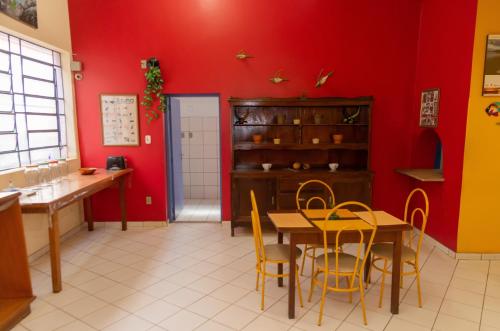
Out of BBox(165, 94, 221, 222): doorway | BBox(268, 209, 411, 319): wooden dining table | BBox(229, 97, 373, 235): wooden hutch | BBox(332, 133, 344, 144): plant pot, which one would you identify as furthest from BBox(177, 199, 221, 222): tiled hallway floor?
BBox(268, 209, 411, 319): wooden dining table

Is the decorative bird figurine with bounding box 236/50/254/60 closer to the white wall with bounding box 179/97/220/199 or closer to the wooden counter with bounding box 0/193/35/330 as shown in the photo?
the white wall with bounding box 179/97/220/199

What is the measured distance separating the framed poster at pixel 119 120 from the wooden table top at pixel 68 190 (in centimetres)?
50

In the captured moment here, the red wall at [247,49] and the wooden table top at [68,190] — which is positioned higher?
the red wall at [247,49]

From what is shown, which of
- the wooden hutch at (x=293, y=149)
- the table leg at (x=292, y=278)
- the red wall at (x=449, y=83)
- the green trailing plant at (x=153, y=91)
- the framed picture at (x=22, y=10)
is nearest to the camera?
the table leg at (x=292, y=278)

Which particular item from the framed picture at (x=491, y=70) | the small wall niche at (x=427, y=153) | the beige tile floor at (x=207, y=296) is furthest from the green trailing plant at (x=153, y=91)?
the framed picture at (x=491, y=70)

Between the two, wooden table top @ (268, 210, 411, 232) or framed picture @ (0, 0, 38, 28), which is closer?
wooden table top @ (268, 210, 411, 232)

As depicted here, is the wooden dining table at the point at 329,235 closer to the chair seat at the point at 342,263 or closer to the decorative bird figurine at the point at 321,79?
the chair seat at the point at 342,263

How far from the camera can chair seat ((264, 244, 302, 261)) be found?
292 cm

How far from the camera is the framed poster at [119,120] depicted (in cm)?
492

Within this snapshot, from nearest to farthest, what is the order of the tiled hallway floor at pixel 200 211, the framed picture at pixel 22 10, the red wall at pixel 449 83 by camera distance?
the framed picture at pixel 22 10
the red wall at pixel 449 83
the tiled hallway floor at pixel 200 211

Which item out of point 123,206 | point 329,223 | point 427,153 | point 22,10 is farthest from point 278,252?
point 22,10

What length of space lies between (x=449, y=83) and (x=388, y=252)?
7.51ft

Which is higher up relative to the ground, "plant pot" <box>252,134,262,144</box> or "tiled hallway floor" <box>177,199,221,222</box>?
"plant pot" <box>252,134,262,144</box>

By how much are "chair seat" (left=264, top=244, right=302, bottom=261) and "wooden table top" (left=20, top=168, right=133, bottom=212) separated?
197cm
